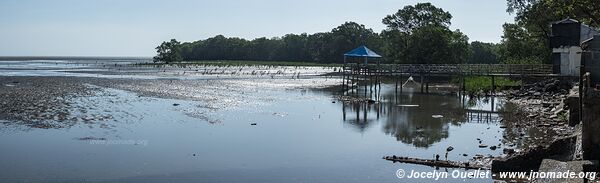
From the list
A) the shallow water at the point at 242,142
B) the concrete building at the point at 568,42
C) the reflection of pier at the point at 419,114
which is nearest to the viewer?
the shallow water at the point at 242,142

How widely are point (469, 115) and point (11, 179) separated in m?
23.4

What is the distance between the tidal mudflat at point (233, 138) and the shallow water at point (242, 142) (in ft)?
0.13

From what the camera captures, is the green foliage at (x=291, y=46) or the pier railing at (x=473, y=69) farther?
the green foliage at (x=291, y=46)

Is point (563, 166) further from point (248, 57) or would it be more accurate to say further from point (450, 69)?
point (248, 57)

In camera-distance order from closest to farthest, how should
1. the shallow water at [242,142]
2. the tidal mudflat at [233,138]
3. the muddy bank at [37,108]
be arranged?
the shallow water at [242,142] < the tidal mudflat at [233,138] < the muddy bank at [37,108]

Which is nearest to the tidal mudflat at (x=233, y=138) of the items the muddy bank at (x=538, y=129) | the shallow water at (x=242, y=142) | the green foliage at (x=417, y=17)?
the shallow water at (x=242, y=142)

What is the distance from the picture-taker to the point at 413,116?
101ft

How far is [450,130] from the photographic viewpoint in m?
25.2

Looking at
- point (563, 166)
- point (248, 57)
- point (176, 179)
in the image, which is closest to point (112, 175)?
point (176, 179)

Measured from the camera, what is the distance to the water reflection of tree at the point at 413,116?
23.9 metres

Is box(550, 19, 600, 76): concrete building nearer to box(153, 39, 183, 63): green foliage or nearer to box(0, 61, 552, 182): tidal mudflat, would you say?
box(0, 61, 552, 182): tidal mudflat

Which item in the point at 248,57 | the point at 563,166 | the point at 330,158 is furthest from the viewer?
the point at 248,57

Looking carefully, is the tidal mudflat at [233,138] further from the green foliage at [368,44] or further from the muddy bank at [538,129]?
the green foliage at [368,44]

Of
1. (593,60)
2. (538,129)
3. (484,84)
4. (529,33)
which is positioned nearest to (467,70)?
(484,84)
